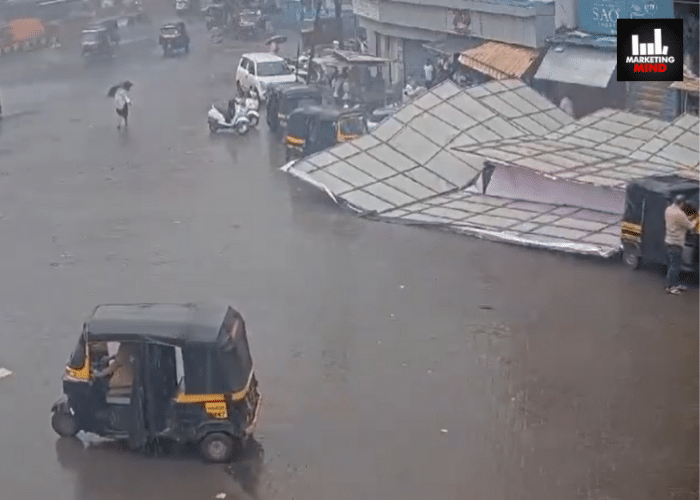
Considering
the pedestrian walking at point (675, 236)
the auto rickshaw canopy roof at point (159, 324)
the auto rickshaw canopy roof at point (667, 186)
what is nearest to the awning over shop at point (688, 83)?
the auto rickshaw canopy roof at point (667, 186)

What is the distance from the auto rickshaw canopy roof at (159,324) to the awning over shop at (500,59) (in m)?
18.0

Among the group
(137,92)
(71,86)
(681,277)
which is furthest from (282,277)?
(71,86)

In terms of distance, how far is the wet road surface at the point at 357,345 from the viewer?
10.5m

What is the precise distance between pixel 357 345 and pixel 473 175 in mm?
7864

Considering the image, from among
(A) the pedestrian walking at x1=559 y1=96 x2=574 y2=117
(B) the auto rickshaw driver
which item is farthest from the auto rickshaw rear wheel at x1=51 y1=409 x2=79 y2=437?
(A) the pedestrian walking at x1=559 y1=96 x2=574 y2=117

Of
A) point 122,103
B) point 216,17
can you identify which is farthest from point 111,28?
point 122,103

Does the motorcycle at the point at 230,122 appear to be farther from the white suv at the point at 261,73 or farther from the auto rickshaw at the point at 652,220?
the auto rickshaw at the point at 652,220

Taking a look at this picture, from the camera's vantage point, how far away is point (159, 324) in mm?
10594

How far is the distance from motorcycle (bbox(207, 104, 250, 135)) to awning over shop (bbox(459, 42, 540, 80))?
599 cm

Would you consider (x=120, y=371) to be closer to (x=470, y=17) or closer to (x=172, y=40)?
(x=470, y=17)

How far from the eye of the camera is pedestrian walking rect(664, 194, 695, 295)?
14852mm

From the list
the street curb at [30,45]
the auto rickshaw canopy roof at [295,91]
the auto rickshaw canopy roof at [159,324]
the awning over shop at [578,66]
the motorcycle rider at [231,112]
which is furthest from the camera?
the street curb at [30,45]

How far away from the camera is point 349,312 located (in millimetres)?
14984

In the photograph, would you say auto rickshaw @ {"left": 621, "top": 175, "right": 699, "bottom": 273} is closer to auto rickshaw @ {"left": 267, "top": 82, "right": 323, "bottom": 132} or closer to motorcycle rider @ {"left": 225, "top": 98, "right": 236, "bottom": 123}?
auto rickshaw @ {"left": 267, "top": 82, "right": 323, "bottom": 132}
